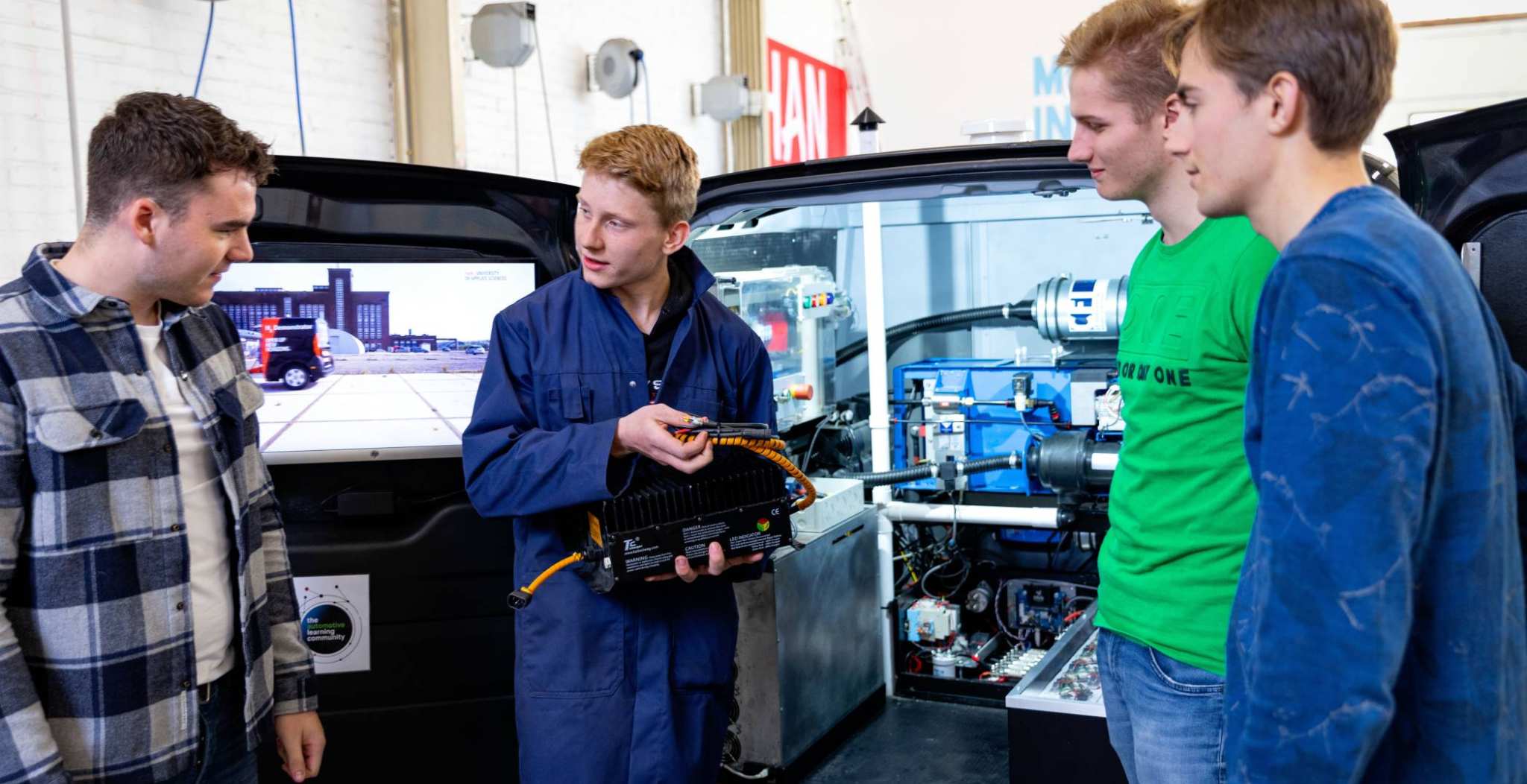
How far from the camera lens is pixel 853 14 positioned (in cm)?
1061

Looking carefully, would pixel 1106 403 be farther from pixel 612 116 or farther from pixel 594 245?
pixel 612 116

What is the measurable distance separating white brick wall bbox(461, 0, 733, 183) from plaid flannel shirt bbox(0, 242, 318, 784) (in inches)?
182

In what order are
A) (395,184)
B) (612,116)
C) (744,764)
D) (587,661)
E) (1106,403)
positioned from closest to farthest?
(587,661)
(395,184)
(744,764)
(1106,403)
(612,116)

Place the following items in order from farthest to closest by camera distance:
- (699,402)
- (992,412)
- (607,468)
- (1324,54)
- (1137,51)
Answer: (992,412) < (699,402) < (607,468) < (1137,51) < (1324,54)

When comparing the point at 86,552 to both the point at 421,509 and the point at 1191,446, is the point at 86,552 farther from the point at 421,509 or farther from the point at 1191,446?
the point at 1191,446

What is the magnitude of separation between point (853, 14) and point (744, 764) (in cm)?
835

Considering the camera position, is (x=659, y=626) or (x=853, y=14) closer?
(x=659, y=626)

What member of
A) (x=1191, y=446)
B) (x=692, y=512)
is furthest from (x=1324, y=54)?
(x=692, y=512)

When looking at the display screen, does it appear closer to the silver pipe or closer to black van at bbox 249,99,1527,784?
black van at bbox 249,99,1527,784

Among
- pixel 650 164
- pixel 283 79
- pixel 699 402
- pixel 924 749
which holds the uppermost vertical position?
pixel 283 79

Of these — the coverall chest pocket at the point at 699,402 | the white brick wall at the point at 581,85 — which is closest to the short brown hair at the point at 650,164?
the coverall chest pocket at the point at 699,402

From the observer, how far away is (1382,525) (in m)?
0.97

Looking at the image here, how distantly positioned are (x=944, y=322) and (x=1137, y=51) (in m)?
3.12

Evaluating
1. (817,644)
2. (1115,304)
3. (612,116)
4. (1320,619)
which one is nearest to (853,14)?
(612,116)
